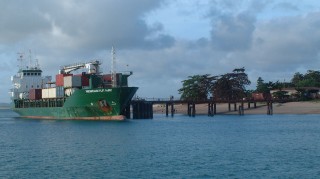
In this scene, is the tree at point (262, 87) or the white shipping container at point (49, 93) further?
the tree at point (262, 87)

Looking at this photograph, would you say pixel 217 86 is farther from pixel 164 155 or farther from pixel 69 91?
pixel 164 155

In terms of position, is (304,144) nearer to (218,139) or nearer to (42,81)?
(218,139)

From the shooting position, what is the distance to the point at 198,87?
144 m

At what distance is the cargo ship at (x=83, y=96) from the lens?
280 ft

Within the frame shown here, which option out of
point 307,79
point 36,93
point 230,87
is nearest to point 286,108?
point 230,87

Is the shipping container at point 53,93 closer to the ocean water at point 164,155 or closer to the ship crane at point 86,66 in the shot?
the ship crane at point 86,66

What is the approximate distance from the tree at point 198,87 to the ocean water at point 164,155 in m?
78.7

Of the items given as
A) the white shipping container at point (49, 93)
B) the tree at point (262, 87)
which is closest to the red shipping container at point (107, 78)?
the white shipping container at point (49, 93)

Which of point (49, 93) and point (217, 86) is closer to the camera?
point (49, 93)

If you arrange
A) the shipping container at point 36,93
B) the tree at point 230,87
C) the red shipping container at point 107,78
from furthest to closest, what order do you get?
the tree at point 230,87 < the shipping container at point 36,93 < the red shipping container at point 107,78

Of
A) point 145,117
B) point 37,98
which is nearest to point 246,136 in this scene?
point 145,117

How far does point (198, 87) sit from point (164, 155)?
333 feet

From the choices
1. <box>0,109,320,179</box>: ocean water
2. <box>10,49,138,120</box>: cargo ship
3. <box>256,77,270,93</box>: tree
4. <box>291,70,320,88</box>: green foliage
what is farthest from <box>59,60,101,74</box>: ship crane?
<box>291,70,320,88</box>: green foliage

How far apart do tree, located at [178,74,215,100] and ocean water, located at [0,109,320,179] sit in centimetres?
7875
